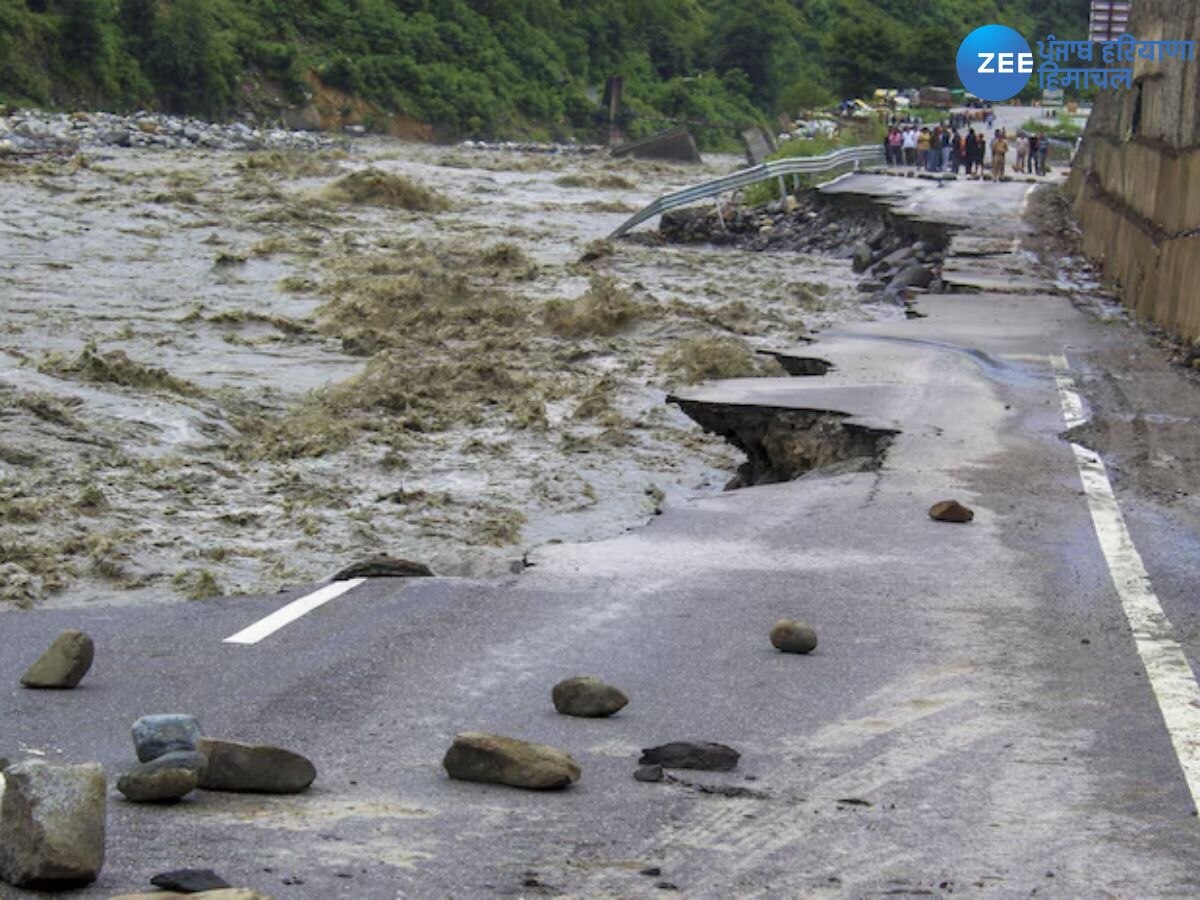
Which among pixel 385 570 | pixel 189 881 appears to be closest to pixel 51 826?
pixel 189 881

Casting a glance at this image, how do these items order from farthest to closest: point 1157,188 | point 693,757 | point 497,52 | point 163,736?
point 497,52
point 1157,188
point 693,757
point 163,736

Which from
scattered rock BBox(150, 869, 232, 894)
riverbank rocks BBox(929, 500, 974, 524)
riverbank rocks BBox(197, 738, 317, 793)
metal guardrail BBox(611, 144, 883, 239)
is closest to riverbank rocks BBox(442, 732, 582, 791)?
riverbank rocks BBox(197, 738, 317, 793)

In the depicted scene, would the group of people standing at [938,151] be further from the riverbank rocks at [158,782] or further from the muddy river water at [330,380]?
the riverbank rocks at [158,782]

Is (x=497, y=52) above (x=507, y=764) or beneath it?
beneath

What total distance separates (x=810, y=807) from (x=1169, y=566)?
443cm

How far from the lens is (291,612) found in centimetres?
834

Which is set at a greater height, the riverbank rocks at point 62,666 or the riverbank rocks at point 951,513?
the riverbank rocks at point 62,666

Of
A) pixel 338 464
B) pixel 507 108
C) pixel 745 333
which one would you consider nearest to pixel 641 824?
→ pixel 338 464

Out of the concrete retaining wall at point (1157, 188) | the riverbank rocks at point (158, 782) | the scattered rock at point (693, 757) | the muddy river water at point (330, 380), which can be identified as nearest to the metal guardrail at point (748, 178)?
the muddy river water at point (330, 380)

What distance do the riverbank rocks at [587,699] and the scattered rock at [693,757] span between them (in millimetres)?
521

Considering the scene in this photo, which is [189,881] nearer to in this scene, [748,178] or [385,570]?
[385,570]

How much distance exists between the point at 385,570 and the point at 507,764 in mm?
3611

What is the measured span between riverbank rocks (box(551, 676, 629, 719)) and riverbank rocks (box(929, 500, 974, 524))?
424cm

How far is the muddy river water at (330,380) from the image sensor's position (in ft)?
38.7
